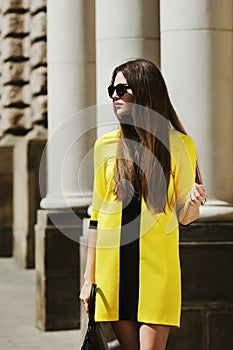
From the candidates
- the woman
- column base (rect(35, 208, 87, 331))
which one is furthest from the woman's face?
column base (rect(35, 208, 87, 331))

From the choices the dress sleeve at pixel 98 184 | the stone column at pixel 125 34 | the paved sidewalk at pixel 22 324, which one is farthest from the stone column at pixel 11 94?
the dress sleeve at pixel 98 184

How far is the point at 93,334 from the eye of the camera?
4949mm

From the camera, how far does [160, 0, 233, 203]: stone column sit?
758cm

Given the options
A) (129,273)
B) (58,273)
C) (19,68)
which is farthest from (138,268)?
(19,68)

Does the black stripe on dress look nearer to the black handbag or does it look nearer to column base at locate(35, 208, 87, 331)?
the black handbag

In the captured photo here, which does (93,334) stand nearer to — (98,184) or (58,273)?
(98,184)

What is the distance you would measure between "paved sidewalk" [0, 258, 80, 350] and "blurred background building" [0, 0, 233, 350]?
21 cm

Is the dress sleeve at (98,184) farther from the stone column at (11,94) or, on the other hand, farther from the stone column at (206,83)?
the stone column at (11,94)

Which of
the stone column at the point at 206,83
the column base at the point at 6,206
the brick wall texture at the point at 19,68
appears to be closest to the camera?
the stone column at the point at 206,83

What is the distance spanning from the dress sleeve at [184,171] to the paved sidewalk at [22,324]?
14.2ft

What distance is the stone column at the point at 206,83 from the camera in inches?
298

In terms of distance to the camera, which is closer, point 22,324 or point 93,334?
point 93,334

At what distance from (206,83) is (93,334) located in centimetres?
299

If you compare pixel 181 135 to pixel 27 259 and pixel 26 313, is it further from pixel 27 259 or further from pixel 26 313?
pixel 27 259
